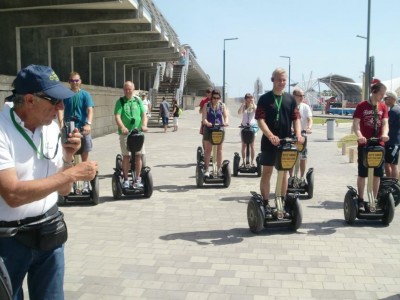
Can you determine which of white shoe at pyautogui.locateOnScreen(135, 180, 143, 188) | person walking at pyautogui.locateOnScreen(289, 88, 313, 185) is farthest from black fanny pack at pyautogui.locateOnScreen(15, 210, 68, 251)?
person walking at pyautogui.locateOnScreen(289, 88, 313, 185)

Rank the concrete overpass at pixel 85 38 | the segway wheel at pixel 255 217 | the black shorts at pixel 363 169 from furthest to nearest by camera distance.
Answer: the concrete overpass at pixel 85 38
the black shorts at pixel 363 169
the segway wheel at pixel 255 217

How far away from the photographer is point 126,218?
657 cm

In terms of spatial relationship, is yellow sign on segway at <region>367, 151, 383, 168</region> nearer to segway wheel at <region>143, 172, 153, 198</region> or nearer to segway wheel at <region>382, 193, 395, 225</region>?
segway wheel at <region>382, 193, 395, 225</region>

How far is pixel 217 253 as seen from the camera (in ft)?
16.7

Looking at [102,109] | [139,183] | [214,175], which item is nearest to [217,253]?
[139,183]

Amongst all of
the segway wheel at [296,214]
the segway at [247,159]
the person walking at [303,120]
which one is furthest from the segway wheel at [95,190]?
the segway at [247,159]

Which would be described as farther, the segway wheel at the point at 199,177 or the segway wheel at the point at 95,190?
the segway wheel at the point at 199,177

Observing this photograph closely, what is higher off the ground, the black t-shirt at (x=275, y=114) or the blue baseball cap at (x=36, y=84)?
the blue baseball cap at (x=36, y=84)

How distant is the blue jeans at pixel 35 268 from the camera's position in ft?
Result: 7.81

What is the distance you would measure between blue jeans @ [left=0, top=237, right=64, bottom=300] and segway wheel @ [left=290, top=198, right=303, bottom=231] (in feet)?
12.1

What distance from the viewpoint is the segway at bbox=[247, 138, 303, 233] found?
553cm

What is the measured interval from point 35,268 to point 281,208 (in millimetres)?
3785

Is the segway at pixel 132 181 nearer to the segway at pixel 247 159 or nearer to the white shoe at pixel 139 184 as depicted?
the white shoe at pixel 139 184

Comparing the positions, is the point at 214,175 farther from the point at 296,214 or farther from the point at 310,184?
the point at 296,214
